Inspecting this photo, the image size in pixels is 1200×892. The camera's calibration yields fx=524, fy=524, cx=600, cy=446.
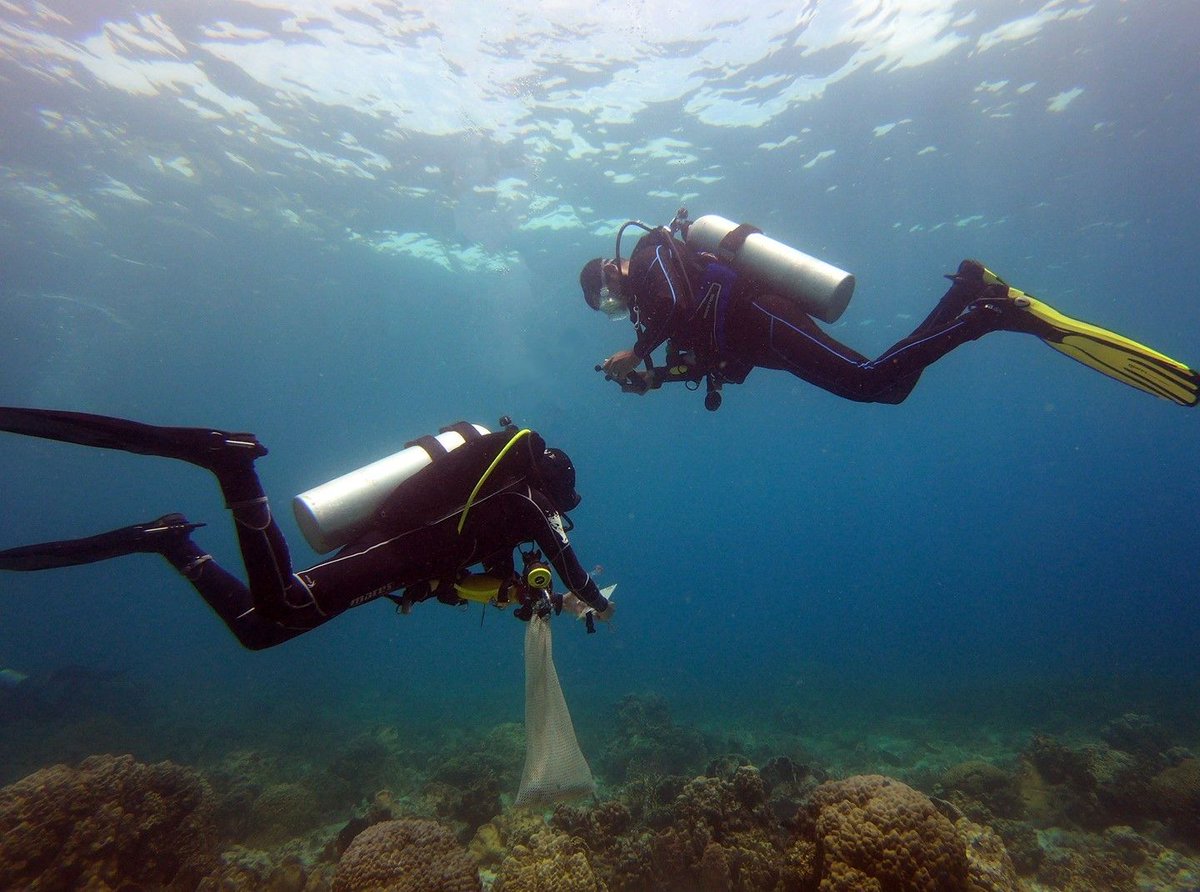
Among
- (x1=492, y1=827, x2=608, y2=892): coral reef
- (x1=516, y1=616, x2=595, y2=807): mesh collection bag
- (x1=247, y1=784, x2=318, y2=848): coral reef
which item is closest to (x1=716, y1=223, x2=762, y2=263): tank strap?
(x1=516, y1=616, x2=595, y2=807): mesh collection bag

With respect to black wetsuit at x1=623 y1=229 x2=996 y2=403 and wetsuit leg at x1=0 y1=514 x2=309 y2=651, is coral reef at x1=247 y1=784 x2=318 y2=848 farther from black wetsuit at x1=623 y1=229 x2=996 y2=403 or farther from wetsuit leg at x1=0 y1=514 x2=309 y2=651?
black wetsuit at x1=623 y1=229 x2=996 y2=403

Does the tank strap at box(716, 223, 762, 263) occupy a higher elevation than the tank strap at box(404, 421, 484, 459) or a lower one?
higher

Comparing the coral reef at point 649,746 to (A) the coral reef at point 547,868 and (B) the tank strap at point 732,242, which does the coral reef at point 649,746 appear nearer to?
(A) the coral reef at point 547,868

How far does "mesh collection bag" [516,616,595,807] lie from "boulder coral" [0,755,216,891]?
5537 mm

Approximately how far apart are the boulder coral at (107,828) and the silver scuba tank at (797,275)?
9.28m

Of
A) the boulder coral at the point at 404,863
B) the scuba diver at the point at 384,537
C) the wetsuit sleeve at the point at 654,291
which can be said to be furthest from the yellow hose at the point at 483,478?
the boulder coral at the point at 404,863

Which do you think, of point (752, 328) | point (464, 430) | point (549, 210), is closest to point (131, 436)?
point (464, 430)

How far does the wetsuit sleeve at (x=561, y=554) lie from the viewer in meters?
3.86

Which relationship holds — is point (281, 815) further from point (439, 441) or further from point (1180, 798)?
point (1180, 798)

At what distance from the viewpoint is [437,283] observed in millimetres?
32500

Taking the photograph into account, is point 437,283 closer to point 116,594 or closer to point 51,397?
point 51,397

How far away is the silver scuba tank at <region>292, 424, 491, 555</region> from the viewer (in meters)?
3.50

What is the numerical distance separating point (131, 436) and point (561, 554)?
2.56 metres

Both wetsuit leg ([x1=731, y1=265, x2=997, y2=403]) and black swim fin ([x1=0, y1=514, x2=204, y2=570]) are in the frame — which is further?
wetsuit leg ([x1=731, y1=265, x2=997, y2=403])
